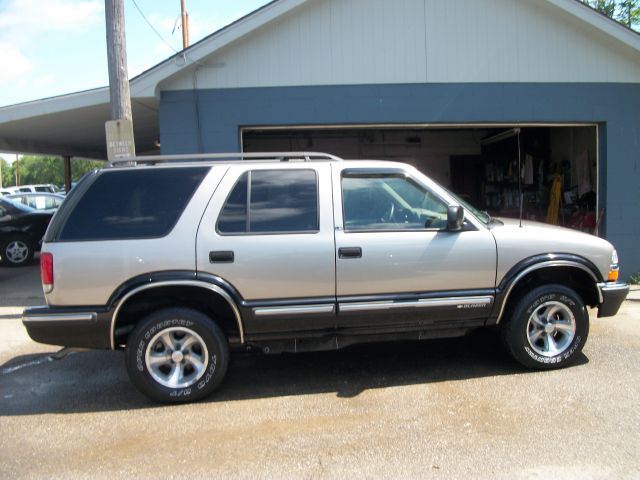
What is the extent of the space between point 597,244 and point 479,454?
2.43 meters

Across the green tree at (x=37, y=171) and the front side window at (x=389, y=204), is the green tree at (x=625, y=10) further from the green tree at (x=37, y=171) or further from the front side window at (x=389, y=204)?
the green tree at (x=37, y=171)

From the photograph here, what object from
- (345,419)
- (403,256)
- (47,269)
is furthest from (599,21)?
(47,269)

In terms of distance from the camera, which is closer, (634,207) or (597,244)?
(597,244)

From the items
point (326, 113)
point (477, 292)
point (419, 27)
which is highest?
point (419, 27)

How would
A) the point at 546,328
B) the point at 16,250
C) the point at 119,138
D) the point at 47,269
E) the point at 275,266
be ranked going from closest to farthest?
the point at 47,269 → the point at 275,266 → the point at 546,328 → the point at 119,138 → the point at 16,250

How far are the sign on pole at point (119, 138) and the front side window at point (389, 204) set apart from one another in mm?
3850

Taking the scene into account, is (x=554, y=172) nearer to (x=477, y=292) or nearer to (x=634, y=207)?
(x=634, y=207)

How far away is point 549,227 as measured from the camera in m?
5.22

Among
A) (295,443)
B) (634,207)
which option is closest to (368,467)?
(295,443)

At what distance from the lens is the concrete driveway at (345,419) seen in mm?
3516

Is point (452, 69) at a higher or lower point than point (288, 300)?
higher

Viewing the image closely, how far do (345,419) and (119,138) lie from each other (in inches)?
198

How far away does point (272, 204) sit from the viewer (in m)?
4.66

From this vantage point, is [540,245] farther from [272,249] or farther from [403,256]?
[272,249]
